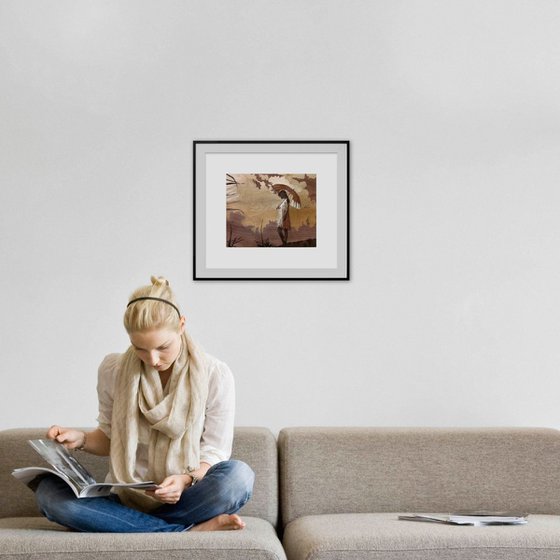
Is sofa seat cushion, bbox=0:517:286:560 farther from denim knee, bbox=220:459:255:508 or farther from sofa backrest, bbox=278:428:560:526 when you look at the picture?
sofa backrest, bbox=278:428:560:526

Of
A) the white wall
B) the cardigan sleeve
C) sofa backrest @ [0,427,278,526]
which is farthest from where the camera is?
the white wall

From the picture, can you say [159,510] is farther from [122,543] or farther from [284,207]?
[284,207]

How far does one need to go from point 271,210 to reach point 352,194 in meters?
0.32

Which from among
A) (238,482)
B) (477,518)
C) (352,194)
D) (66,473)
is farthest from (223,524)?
(352,194)

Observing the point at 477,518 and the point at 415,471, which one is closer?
the point at 477,518

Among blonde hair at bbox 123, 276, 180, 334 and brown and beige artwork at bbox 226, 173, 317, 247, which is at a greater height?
brown and beige artwork at bbox 226, 173, 317, 247

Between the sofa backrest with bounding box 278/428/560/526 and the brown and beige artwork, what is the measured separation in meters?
0.79

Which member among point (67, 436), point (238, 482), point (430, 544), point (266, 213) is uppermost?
point (266, 213)

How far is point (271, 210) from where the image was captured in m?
3.41

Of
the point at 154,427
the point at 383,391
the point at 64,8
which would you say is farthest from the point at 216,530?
the point at 64,8

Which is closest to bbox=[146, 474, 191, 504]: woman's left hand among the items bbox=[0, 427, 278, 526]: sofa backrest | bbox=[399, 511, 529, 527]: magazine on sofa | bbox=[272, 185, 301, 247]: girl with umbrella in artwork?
bbox=[0, 427, 278, 526]: sofa backrest

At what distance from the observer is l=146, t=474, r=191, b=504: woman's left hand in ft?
7.99

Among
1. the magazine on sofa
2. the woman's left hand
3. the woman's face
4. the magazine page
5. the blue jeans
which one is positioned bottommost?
the magazine on sofa

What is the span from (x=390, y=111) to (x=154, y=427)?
158 cm
